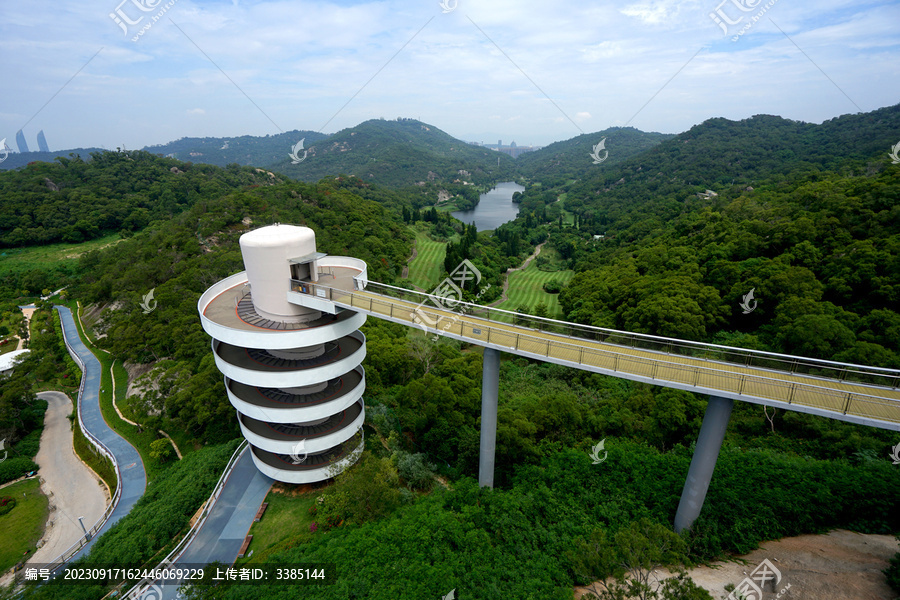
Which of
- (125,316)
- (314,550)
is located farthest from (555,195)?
(314,550)

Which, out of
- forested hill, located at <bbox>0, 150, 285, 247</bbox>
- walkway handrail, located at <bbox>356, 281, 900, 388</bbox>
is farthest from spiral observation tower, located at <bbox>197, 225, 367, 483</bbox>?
forested hill, located at <bbox>0, 150, 285, 247</bbox>

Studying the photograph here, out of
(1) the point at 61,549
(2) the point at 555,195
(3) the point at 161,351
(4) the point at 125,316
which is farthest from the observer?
(2) the point at 555,195

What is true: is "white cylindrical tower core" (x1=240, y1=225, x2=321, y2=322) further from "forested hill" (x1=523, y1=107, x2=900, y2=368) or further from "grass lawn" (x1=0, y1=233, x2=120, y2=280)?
"grass lawn" (x1=0, y1=233, x2=120, y2=280)

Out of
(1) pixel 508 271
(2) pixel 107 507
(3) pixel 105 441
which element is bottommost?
(2) pixel 107 507

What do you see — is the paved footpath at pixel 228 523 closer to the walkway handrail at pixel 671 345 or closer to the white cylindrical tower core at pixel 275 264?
the white cylindrical tower core at pixel 275 264

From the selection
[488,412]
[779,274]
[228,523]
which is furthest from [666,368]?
[779,274]

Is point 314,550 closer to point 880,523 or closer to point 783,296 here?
point 880,523

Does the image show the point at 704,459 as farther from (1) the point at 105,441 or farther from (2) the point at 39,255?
(2) the point at 39,255
